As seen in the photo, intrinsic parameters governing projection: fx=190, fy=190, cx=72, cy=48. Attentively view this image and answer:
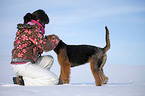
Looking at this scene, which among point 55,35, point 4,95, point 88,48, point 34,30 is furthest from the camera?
point 88,48

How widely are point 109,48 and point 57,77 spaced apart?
1642 mm

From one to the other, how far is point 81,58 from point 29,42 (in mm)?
1535

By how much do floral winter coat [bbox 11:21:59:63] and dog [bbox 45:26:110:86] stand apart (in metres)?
0.42

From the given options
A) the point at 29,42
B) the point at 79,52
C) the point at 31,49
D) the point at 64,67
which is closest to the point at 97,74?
the point at 79,52

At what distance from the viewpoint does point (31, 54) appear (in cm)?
471

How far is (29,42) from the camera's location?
4637 millimetres

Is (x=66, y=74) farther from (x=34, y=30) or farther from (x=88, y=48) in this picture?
(x=34, y=30)

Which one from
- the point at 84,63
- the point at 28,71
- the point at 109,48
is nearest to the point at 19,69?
the point at 28,71

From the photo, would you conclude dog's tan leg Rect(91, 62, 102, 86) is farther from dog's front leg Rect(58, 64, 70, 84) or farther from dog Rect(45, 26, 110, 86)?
dog's front leg Rect(58, 64, 70, 84)

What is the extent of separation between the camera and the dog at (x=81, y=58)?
16.7ft

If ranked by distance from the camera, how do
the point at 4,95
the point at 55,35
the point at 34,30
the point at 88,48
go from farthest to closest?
the point at 88,48 → the point at 55,35 → the point at 34,30 → the point at 4,95

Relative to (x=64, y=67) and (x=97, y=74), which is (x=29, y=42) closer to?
(x=64, y=67)

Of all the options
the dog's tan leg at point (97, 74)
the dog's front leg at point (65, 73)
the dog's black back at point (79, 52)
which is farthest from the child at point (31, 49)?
the dog's tan leg at point (97, 74)

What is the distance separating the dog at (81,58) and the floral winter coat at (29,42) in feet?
1.39
